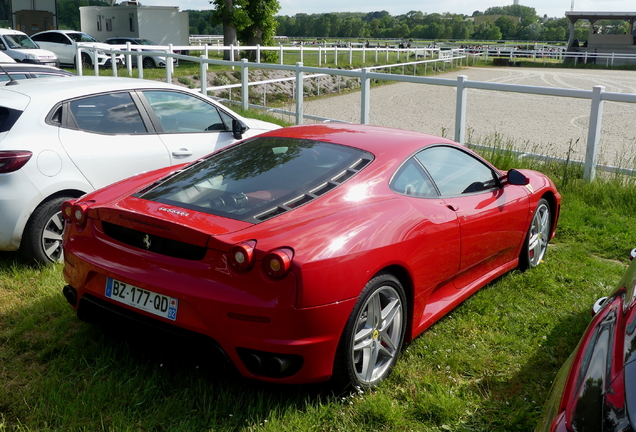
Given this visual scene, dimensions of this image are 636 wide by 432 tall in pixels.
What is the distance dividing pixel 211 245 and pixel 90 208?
1.00 m

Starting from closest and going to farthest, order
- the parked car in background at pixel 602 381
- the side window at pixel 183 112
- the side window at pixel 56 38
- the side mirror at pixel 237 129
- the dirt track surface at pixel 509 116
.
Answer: the parked car in background at pixel 602 381
the side window at pixel 183 112
the side mirror at pixel 237 129
the dirt track surface at pixel 509 116
the side window at pixel 56 38

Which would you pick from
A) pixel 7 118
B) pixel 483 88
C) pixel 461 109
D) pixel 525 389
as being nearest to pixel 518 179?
pixel 525 389

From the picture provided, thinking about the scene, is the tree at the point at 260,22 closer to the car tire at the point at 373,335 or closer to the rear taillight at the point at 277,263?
the car tire at the point at 373,335

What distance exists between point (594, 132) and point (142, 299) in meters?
6.66

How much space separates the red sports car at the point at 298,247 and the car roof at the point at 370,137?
0.05 feet

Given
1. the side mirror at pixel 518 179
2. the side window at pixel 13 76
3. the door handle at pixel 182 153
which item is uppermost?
the side window at pixel 13 76

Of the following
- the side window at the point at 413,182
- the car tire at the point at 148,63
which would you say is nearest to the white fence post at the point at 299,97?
the side window at the point at 413,182

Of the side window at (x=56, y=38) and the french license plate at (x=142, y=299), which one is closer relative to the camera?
the french license plate at (x=142, y=299)

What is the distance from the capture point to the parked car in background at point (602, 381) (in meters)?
1.75

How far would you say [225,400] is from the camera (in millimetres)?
3465

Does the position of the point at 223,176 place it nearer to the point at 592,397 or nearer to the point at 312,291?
the point at 312,291

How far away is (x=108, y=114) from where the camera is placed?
598 cm

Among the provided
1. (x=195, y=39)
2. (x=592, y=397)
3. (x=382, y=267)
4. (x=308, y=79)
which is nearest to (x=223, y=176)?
(x=382, y=267)

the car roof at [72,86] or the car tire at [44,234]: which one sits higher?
the car roof at [72,86]
